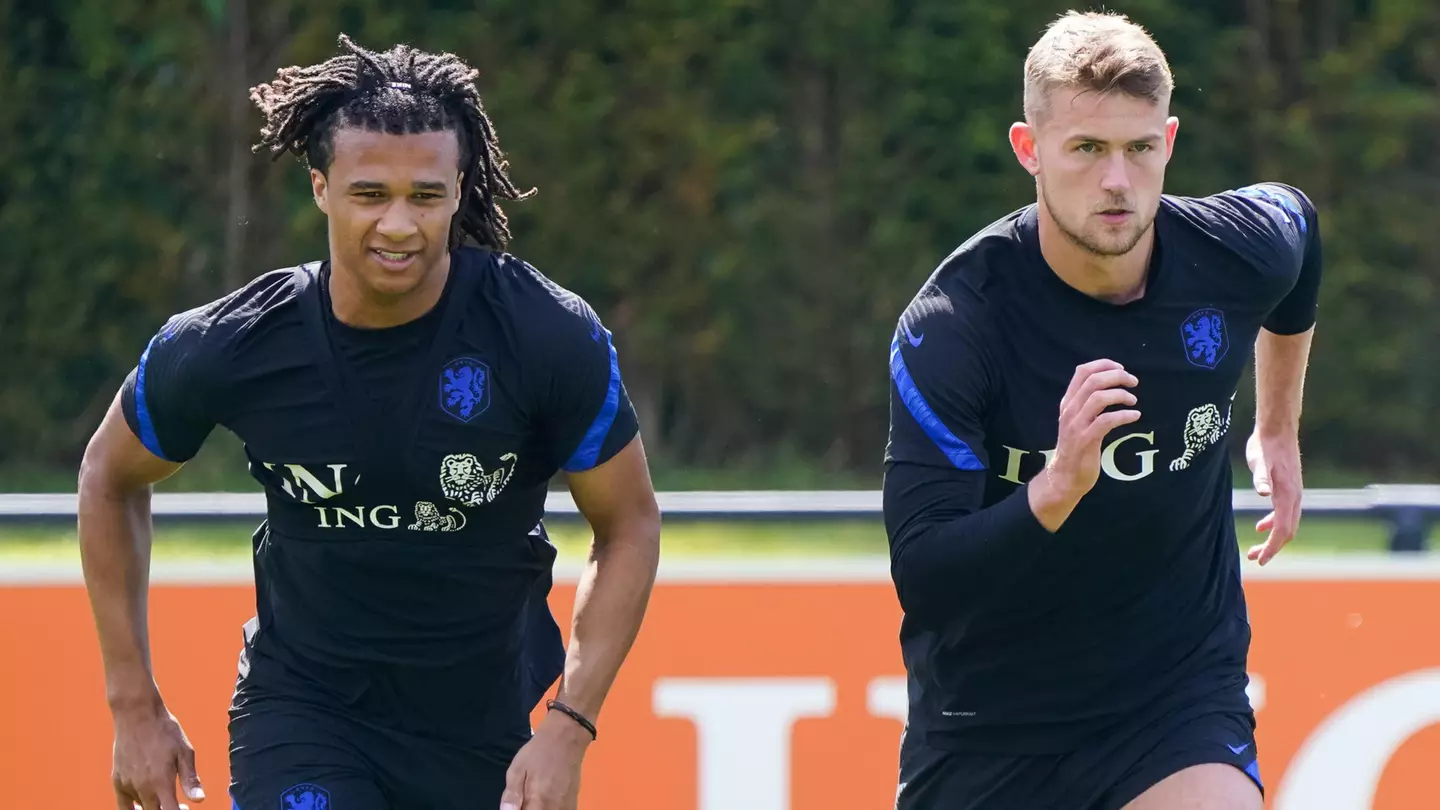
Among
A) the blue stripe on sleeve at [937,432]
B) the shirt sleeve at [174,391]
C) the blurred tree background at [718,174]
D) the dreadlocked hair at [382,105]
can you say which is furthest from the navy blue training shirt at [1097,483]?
the blurred tree background at [718,174]

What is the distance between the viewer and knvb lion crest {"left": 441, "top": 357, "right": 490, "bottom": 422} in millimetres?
3617

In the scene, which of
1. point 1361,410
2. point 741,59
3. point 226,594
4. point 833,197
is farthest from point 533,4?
point 226,594

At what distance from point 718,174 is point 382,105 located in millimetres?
7380

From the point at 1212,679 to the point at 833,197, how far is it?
7.61 meters

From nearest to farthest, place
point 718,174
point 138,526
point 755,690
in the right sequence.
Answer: point 138,526 → point 755,690 → point 718,174

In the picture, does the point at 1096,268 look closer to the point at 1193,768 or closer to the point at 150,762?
the point at 1193,768

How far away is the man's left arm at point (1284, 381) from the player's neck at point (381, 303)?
5.81ft

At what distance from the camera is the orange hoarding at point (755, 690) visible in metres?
4.85

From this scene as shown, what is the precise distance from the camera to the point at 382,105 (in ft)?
12.1

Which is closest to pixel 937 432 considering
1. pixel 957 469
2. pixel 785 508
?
pixel 957 469

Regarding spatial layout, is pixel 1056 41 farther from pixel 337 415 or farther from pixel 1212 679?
pixel 337 415

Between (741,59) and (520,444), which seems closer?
(520,444)

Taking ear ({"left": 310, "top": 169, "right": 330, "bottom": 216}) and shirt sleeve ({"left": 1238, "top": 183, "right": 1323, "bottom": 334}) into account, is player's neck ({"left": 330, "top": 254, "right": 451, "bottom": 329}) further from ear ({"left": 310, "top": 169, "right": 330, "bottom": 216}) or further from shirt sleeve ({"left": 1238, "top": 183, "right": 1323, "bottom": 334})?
shirt sleeve ({"left": 1238, "top": 183, "right": 1323, "bottom": 334})

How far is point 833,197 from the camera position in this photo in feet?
36.6
